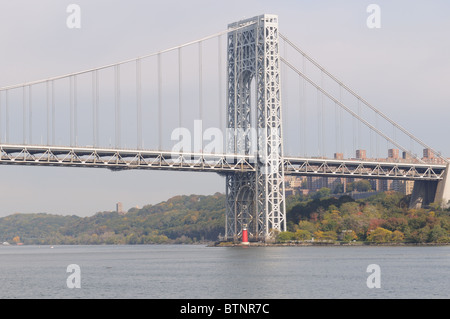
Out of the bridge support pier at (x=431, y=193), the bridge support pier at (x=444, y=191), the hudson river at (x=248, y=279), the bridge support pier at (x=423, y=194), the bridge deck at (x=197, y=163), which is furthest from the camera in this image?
the bridge support pier at (x=423, y=194)

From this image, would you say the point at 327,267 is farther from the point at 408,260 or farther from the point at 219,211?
the point at 219,211

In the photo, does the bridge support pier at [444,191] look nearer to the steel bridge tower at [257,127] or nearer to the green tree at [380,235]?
the green tree at [380,235]

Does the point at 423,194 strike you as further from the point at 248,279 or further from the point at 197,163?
the point at 248,279

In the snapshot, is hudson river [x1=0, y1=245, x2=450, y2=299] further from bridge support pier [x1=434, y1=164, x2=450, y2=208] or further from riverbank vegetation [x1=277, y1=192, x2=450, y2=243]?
bridge support pier [x1=434, y1=164, x2=450, y2=208]

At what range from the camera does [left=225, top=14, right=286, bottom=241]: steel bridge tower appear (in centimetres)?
10494

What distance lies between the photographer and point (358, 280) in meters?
56.7

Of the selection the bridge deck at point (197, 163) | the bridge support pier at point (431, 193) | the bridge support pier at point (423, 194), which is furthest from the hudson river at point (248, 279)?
the bridge support pier at point (423, 194)

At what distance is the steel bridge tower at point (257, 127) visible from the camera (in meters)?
105

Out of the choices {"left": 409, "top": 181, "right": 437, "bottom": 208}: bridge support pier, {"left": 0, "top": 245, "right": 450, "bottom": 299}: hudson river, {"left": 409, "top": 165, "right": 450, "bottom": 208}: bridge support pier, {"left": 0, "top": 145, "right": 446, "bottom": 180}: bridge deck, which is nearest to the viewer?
{"left": 0, "top": 245, "right": 450, "bottom": 299}: hudson river

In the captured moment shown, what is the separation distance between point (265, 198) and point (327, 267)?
38798mm

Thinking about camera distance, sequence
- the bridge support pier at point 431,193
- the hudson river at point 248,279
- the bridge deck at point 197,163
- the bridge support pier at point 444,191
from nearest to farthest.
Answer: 1. the hudson river at point 248,279
2. the bridge deck at point 197,163
3. the bridge support pier at point 444,191
4. the bridge support pier at point 431,193

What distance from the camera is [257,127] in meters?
105

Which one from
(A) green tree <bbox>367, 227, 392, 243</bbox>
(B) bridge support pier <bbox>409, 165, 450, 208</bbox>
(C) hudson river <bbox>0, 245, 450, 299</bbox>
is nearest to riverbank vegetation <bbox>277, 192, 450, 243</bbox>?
(A) green tree <bbox>367, 227, 392, 243</bbox>
